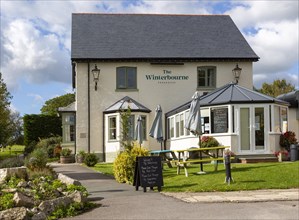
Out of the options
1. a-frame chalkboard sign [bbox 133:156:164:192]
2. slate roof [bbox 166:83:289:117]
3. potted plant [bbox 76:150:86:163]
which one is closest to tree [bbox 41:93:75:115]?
potted plant [bbox 76:150:86:163]

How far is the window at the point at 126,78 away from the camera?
3052 centimetres

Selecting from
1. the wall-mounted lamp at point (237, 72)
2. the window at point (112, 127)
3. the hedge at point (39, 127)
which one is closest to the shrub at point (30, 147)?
Result: the hedge at point (39, 127)

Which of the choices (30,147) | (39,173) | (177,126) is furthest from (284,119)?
(30,147)

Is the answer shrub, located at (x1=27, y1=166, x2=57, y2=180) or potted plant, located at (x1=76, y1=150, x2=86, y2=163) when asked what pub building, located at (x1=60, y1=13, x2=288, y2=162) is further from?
shrub, located at (x1=27, y1=166, x2=57, y2=180)

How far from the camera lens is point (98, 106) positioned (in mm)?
30172

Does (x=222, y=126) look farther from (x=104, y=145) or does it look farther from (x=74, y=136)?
(x=74, y=136)

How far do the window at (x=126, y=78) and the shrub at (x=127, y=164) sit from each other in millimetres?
14304

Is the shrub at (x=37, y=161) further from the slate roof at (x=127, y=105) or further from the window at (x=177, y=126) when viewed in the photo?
the window at (x=177, y=126)

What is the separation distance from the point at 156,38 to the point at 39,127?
17499 mm

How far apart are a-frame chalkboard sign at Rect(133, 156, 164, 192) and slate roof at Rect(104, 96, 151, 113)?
14802 millimetres

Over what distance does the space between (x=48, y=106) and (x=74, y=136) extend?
143 feet

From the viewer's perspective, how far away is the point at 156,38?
32.4 metres

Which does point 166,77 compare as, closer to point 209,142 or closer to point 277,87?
point 209,142

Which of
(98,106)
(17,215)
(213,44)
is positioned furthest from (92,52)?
(17,215)
